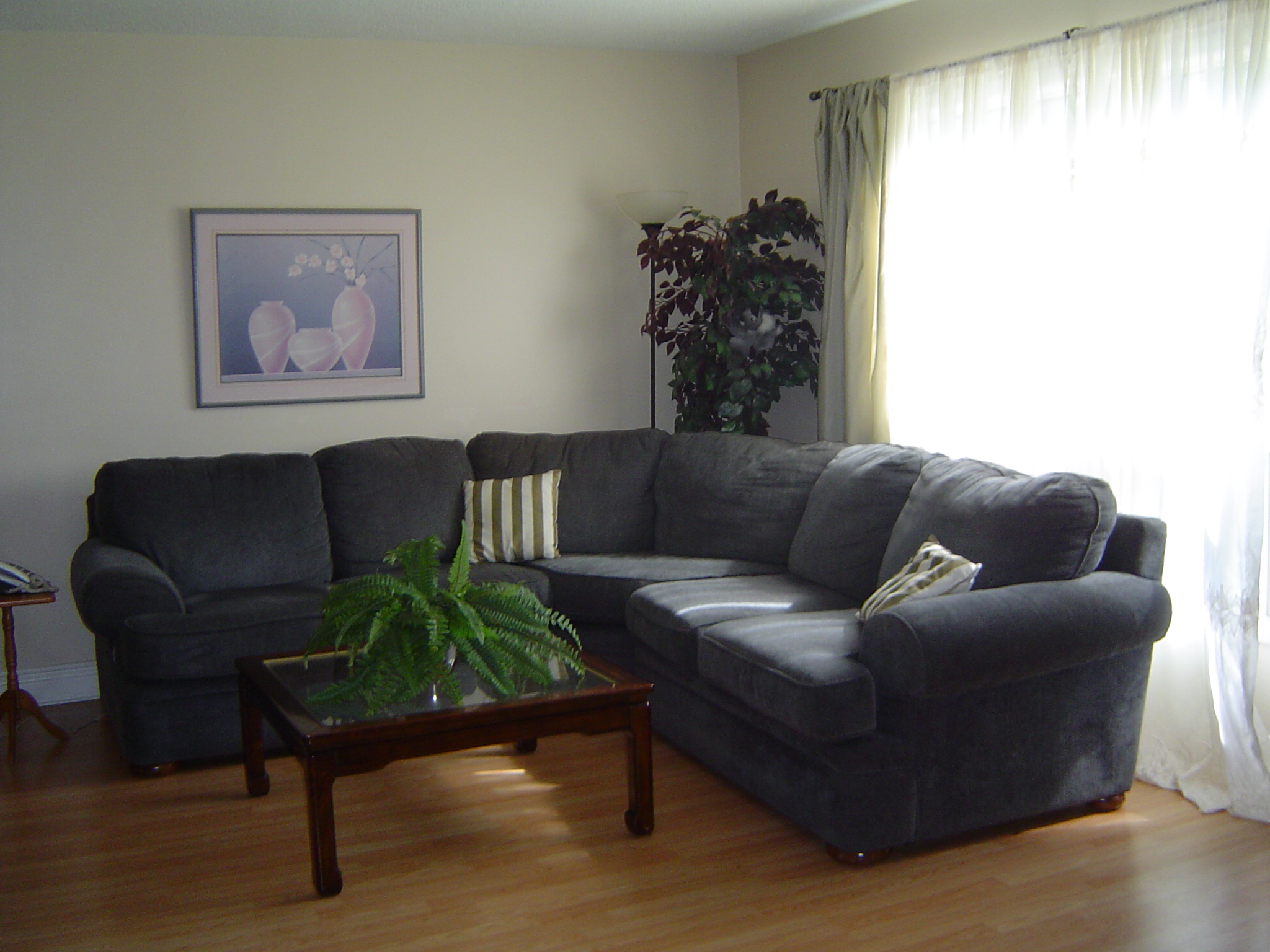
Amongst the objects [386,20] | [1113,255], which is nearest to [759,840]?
[1113,255]

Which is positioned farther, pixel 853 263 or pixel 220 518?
pixel 853 263

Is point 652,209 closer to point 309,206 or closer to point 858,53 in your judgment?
point 858,53

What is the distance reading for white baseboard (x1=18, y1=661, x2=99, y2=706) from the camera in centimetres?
454

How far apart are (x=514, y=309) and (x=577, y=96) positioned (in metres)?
1.00

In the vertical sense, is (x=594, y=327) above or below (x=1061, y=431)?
above

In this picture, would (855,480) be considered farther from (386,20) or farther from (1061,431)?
(386,20)

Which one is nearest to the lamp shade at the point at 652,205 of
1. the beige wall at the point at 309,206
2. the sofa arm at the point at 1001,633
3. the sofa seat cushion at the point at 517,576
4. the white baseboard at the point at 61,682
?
the beige wall at the point at 309,206


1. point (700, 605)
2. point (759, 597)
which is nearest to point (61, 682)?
point (700, 605)

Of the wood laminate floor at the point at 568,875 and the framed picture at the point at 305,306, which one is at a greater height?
the framed picture at the point at 305,306

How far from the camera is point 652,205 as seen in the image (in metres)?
4.97

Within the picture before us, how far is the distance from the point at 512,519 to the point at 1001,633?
86.1 inches

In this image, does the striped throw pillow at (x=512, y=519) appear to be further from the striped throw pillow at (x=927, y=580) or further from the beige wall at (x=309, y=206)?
the striped throw pillow at (x=927, y=580)

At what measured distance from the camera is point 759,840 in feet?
10.0

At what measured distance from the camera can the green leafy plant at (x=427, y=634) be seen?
2791mm
